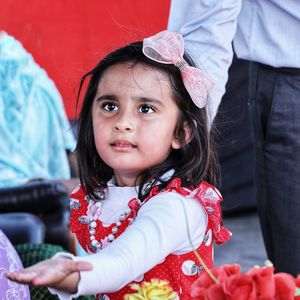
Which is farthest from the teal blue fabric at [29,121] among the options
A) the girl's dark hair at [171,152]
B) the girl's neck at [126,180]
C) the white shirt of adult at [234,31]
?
the girl's neck at [126,180]

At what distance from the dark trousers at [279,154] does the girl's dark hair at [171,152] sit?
19.0 inches

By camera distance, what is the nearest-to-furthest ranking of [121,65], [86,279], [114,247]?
[86,279]
[114,247]
[121,65]

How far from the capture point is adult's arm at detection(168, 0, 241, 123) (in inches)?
83.4

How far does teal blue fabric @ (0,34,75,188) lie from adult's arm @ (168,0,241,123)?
2.31m

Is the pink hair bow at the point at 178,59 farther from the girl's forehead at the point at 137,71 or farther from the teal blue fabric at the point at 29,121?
the teal blue fabric at the point at 29,121

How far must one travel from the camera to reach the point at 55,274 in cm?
121

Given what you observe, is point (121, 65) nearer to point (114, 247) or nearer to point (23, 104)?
point (114, 247)

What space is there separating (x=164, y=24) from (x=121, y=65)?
3.84m

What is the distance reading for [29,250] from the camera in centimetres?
261

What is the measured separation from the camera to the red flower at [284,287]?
1144 millimetres

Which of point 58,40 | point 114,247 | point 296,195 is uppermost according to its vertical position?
point 114,247

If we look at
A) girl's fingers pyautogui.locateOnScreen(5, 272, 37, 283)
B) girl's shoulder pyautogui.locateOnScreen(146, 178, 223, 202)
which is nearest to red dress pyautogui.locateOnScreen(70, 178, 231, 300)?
girl's shoulder pyautogui.locateOnScreen(146, 178, 223, 202)

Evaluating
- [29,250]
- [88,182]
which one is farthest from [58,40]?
[88,182]

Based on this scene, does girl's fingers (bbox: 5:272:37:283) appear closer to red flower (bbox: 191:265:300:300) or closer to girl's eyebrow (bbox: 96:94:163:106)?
red flower (bbox: 191:265:300:300)
